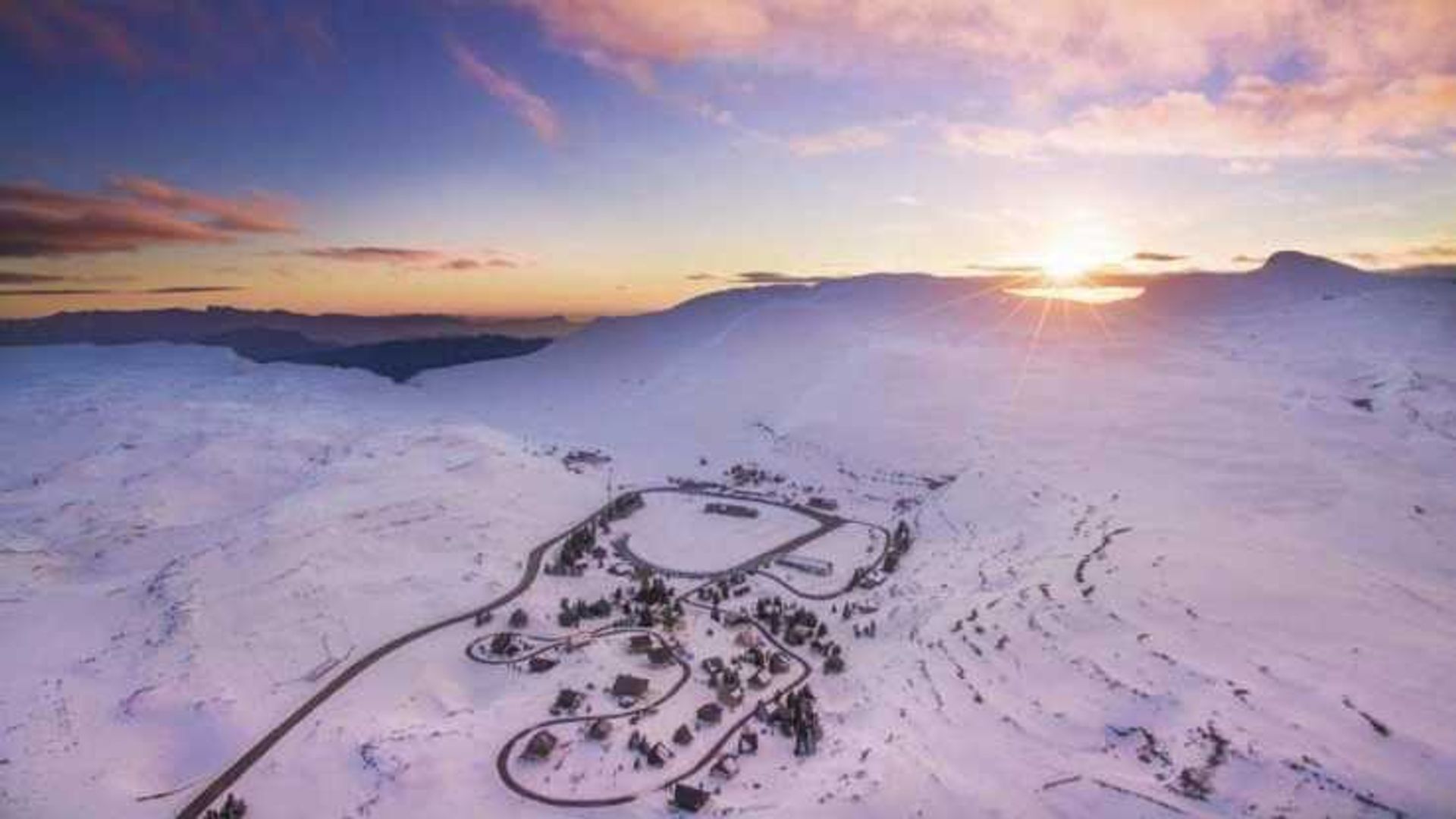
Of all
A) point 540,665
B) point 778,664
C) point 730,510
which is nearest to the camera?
point 778,664

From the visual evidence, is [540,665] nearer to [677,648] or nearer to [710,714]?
[677,648]

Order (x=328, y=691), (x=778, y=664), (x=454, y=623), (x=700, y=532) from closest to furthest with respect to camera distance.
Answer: (x=328, y=691)
(x=778, y=664)
(x=454, y=623)
(x=700, y=532)

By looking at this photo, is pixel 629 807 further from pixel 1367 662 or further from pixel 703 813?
pixel 1367 662

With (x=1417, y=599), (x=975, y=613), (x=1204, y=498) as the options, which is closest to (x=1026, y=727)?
(x=975, y=613)

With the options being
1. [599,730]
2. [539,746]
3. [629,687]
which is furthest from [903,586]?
[539,746]

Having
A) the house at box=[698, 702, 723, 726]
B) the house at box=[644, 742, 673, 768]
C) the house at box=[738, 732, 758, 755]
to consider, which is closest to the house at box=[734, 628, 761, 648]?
the house at box=[698, 702, 723, 726]

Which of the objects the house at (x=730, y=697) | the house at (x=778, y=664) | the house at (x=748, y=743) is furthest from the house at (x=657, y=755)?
the house at (x=778, y=664)

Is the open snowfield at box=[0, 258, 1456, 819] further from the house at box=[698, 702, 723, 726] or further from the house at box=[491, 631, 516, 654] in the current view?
the house at box=[698, 702, 723, 726]

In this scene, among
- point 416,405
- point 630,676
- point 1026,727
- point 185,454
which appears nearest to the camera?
point 1026,727
